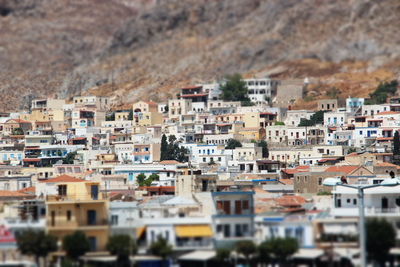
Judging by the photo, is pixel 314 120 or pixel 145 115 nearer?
pixel 314 120

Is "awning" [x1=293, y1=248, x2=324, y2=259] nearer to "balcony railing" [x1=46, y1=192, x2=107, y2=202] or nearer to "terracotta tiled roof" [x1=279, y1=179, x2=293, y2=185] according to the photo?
"balcony railing" [x1=46, y1=192, x2=107, y2=202]

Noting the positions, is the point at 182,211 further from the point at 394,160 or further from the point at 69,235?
the point at 394,160

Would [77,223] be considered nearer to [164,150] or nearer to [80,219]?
[80,219]

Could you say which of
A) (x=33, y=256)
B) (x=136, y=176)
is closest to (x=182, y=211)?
(x=33, y=256)

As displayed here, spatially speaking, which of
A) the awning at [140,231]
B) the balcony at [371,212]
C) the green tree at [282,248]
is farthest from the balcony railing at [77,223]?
the balcony at [371,212]

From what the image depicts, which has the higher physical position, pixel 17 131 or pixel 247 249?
pixel 17 131

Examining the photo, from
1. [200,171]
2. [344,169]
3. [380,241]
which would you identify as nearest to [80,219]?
[380,241]

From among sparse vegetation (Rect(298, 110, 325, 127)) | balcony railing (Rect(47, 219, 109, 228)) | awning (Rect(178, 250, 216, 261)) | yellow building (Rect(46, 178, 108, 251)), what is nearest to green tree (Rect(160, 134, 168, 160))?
sparse vegetation (Rect(298, 110, 325, 127))

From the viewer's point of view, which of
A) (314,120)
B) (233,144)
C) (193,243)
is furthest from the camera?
(314,120)

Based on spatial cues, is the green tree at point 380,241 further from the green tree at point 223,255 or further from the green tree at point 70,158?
the green tree at point 70,158
